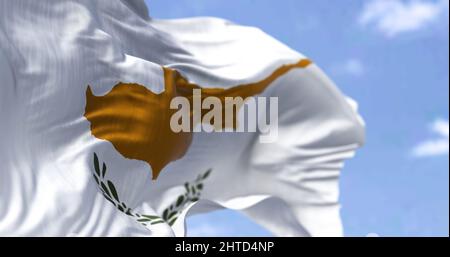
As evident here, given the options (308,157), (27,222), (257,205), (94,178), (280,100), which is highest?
(280,100)

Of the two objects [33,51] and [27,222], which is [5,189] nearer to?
[27,222]

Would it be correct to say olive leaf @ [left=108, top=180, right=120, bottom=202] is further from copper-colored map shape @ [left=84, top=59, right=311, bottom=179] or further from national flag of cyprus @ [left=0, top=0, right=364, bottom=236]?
copper-colored map shape @ [left=84, top=59, right=311, bottom=179]

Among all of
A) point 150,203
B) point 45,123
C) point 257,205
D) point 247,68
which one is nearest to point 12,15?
point 45,123

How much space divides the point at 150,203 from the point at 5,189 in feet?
3.45

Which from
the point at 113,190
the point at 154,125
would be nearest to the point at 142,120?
the point at 154,125

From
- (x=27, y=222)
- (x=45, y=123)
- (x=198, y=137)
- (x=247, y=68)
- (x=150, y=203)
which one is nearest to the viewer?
(x=27, y=222)

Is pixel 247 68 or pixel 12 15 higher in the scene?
pixel 247 68

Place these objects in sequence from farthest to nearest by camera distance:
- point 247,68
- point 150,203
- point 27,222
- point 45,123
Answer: point 247,68, point 150,203, point 45,123, point 27,222

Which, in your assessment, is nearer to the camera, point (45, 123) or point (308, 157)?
point (45, 123)

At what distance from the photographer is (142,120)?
10.2ft

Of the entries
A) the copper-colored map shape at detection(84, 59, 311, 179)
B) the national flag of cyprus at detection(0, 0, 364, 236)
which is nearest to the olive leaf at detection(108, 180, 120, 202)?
the national flag of cyprus at detection(0, 0, 364, 236)

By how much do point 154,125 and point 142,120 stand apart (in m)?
0.08

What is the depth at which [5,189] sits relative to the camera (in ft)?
7.70

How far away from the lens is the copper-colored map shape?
9.55 feet
